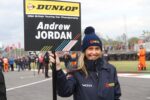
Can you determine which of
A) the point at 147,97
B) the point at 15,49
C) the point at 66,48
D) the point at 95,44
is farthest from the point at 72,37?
the point at 15,49

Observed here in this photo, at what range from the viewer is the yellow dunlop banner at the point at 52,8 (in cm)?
617

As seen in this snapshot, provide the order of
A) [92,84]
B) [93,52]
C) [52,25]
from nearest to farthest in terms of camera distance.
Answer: [92,84]
[93,52]
[52,25]

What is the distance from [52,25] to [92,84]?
1.46 meters

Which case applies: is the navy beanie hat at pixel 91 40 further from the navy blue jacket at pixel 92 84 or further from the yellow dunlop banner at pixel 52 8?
the yellow dunlop banner at pixel 52 8

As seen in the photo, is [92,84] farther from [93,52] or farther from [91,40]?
[91,40]

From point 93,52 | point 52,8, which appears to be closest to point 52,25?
point 52,8

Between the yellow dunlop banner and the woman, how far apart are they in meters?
1.19

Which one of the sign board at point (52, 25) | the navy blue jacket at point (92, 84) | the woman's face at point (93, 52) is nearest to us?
the navy blue jacket at point (92, 84)

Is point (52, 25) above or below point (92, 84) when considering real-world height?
above

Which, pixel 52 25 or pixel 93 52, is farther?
pixel 52 25

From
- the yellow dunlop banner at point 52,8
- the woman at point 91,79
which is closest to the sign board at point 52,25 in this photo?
the yellow dunlop banner at point 52,8

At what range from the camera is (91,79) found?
508 centimetres

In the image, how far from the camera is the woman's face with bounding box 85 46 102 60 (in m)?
5.16

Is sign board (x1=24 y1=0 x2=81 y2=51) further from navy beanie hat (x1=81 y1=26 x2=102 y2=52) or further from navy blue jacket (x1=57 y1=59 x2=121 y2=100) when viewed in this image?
navy blue jacket (x1=57 y1=59 x2=121 y2=100)
